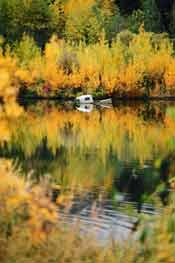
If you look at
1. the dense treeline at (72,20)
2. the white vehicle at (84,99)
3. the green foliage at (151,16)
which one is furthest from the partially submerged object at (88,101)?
the green foliage at (151,16)

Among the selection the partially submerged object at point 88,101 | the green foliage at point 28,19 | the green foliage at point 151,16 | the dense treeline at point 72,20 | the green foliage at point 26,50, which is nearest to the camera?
the partially submerged object at point 88,101

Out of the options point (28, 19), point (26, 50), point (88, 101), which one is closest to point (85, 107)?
point (88, 101)

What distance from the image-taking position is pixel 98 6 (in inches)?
1884

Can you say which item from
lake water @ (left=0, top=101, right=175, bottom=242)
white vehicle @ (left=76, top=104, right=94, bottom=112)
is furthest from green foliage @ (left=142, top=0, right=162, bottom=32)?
lake water @ (left=0, top=101, right=175, bottom=242)

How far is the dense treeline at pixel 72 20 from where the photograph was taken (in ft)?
137

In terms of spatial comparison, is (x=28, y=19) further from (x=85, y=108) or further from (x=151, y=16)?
(x=85, y=108)

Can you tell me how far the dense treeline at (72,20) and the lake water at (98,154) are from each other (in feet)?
37.0

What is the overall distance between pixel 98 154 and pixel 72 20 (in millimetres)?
26104

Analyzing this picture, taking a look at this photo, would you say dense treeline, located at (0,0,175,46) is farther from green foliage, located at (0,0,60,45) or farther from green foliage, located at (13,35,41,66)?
green foliage, located at (13,35,41,66)

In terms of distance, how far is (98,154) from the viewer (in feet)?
56.6

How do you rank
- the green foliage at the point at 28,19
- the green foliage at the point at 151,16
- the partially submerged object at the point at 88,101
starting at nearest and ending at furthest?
the partially submerged object at the point at 88,101 → the green foliage at the point at 28,19 → the green foliage at the point at 151,16

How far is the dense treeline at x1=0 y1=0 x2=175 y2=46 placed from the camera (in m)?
41.8

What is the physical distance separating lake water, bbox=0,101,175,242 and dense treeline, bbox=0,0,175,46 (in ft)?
37.0

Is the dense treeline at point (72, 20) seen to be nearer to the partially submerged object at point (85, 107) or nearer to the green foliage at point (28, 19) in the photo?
the green foliage at point (28, 19)
